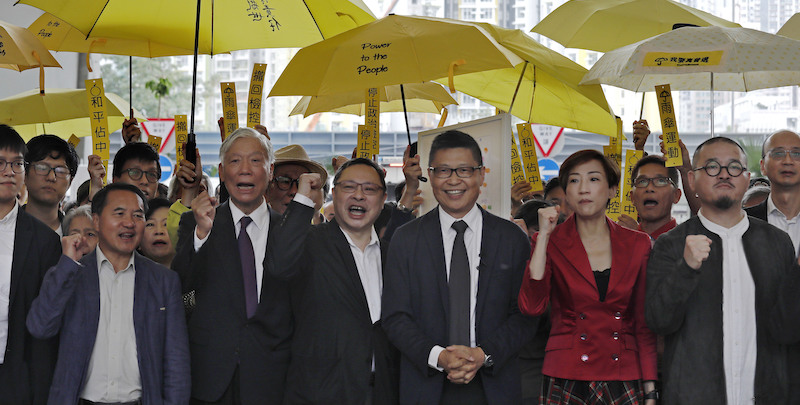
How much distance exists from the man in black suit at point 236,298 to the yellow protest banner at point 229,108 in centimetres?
143

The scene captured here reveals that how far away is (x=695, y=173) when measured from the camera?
3525 mm

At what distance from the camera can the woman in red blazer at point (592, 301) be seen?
3.33 metres

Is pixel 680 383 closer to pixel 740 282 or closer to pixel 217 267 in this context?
pixel 740 282

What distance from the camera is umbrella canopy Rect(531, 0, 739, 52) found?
5.46 meters

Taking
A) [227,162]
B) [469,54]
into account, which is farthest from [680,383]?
[227,162]

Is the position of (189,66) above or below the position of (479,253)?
above

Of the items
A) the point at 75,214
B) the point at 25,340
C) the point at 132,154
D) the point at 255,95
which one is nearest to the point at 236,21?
the point at 255,95

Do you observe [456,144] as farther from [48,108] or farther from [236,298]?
[48,108]

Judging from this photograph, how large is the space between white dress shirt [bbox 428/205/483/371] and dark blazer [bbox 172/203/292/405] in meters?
0.74

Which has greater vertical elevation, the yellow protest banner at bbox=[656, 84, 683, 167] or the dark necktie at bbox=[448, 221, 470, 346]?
the yellow protest banner at bbox=[656, 84, 683, 167]

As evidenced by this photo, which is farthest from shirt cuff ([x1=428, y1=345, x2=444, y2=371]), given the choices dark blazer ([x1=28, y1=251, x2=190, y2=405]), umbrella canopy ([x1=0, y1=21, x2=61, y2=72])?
umbrella canopy ([x1=0, y1=21, x2=61, y2=72])

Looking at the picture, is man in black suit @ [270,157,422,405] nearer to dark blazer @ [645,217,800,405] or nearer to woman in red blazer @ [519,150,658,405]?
woman in red blazer @ [519,150,658,405]

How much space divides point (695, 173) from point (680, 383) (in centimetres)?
87

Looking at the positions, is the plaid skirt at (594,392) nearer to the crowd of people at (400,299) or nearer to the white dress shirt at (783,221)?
the crowd of people at (400,299)
